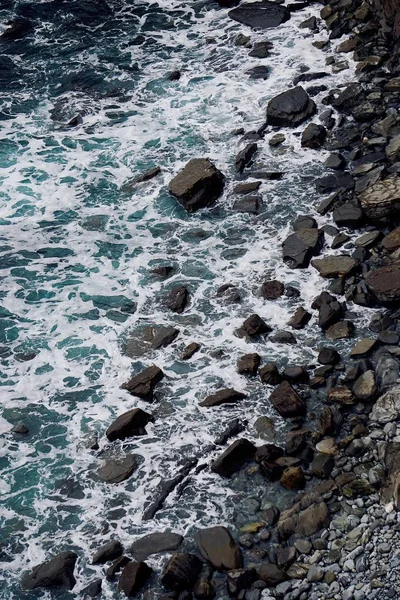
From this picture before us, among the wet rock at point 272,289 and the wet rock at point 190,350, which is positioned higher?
the wet rock at point 272,289

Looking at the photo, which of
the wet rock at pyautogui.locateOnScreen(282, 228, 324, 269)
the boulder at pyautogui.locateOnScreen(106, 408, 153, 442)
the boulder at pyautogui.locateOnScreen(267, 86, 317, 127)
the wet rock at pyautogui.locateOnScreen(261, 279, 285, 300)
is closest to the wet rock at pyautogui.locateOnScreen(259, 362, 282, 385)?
the wet rock at pyautogui.locateOnScreen(261, 279, 285, 300)

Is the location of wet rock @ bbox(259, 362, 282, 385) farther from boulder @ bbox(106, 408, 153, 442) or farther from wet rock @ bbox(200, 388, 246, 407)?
boulder @ bbox(106, 408, 153, 442)

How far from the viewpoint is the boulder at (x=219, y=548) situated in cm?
1044

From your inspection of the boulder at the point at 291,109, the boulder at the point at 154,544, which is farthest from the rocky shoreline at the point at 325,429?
the boulder at the point at 291,109

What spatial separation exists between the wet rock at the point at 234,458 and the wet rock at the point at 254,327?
2.35m

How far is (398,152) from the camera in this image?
15.9 metres

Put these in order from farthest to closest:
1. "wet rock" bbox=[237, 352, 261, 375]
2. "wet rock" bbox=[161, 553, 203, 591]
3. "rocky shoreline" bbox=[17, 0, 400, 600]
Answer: "wet rock" bbox=[237, 352, 261, 375] → "wet rock" bbox=[161, 553, 203, 591] → "rocky shoreline" bbox=[17, 0, 400, 600]

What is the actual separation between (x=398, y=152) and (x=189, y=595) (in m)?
9.16

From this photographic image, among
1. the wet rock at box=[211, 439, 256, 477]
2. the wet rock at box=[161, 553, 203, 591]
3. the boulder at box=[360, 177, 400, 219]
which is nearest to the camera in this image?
the wet rock at box=[161, 553, 203, 591]

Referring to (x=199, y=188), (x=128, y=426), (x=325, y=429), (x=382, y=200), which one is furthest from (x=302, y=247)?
(x=128, y=426)

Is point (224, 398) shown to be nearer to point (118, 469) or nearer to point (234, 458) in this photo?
point (234, 458)

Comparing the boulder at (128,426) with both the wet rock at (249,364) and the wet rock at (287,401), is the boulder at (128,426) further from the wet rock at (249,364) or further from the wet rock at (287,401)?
the wet rock at (287,401)

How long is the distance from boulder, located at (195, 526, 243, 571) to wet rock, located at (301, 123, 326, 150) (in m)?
8.95

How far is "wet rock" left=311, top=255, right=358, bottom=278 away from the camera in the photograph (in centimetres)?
1424
